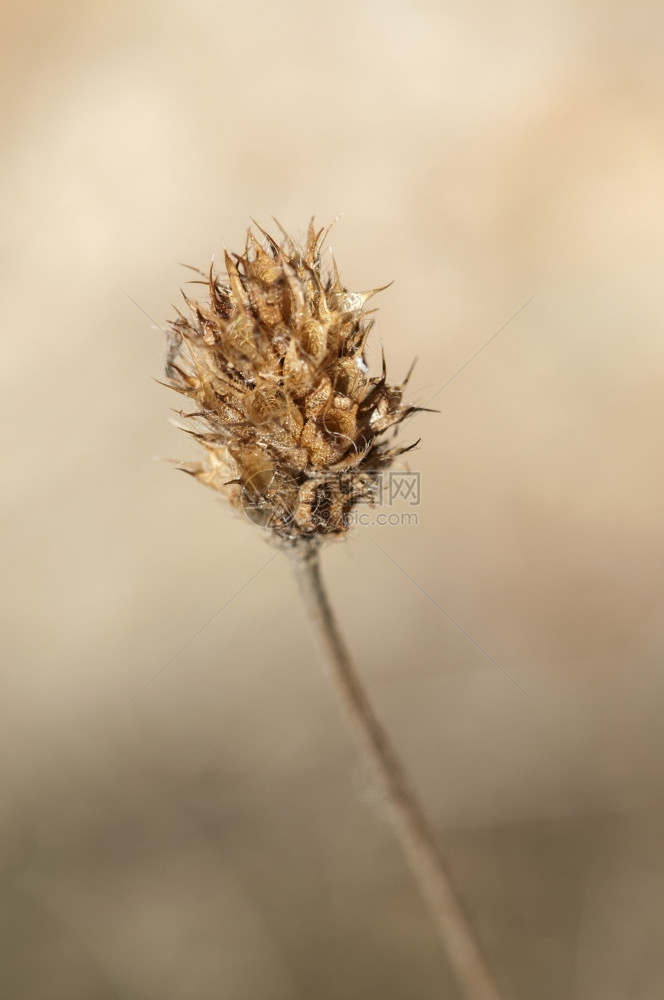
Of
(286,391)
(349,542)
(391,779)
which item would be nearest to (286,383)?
(286,391)

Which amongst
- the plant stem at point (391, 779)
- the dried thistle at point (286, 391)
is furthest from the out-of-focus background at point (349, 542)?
the dried thistle at point (286, 391)

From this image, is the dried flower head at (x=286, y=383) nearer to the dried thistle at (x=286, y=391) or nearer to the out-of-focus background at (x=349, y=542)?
the dried thistle at (x=286, y=391)

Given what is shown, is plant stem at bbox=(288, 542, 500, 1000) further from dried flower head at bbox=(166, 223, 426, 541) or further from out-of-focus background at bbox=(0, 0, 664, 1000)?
out-of-focus background at bbox=(0, 0, 664, 1000)

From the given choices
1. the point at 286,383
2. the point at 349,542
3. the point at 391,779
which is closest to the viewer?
the point at 286,383

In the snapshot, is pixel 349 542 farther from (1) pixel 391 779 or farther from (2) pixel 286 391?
(2) pixel 286 391

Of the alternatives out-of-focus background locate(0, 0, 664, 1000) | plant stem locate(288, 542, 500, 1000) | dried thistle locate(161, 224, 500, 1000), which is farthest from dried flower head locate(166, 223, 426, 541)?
out-of-focus background locate(0, 0, 664, 1000)

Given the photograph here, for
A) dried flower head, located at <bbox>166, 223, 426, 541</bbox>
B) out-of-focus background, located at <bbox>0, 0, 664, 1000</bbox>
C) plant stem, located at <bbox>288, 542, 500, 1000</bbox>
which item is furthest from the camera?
out-of-focus background, located at <bbox>0, 0, 664, 1000</bbox>
